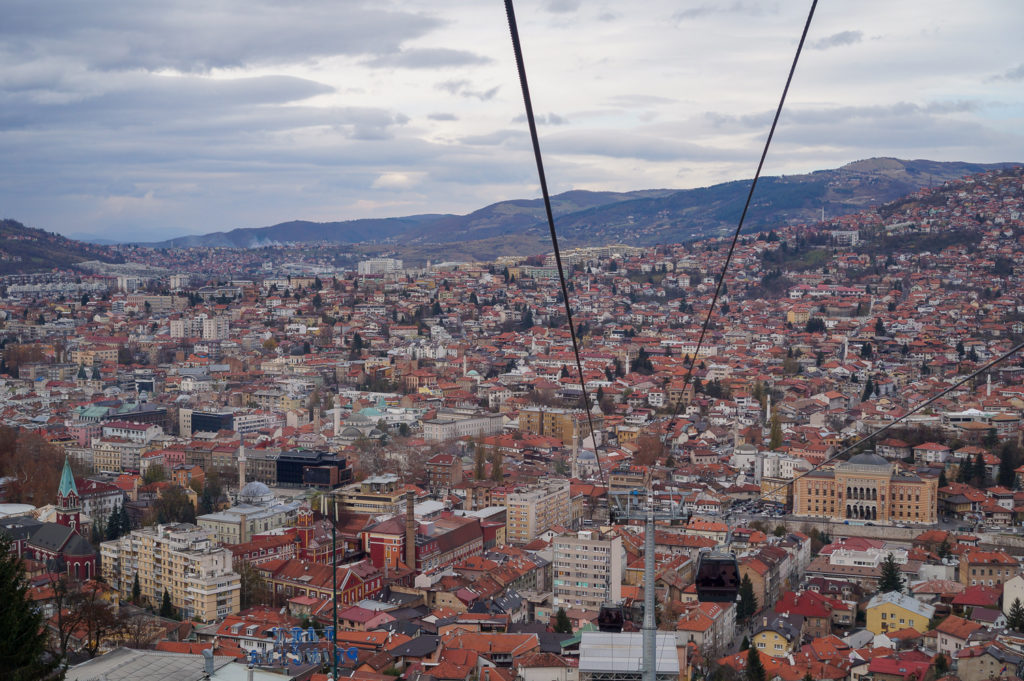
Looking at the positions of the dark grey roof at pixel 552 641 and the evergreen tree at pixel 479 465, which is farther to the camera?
the evergreen tree at pixel 479 465

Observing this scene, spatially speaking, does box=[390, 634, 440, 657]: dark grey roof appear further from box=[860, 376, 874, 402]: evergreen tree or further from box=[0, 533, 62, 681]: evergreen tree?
box=[860, 376, 874, 402]: evergreen tree

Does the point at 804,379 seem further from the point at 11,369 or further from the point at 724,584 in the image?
the point at 724,584

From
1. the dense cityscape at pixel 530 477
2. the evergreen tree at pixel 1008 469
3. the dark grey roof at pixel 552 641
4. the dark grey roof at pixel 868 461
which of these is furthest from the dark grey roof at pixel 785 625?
the evergreen tree at pixel 1008 469

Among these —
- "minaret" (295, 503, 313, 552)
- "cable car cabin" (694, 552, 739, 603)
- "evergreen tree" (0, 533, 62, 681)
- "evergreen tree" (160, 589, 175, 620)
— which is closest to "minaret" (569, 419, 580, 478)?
"minaret" (295, 503, 313, 552)

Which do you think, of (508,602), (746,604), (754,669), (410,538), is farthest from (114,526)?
(754,669)

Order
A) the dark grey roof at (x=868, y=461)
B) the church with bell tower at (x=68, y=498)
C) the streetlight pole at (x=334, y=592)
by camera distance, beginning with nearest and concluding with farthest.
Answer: the streetlight pole at (x=334, y=592)
the church with bell tower at (x=68, y=498)
the dark grey roof at (x=868, y=461)

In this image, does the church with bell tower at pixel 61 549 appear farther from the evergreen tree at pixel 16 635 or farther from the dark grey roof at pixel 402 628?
the evergreen tree at pixel 16 635

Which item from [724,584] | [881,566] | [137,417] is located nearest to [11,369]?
[137,417]

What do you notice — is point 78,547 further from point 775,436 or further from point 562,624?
point 775,436
